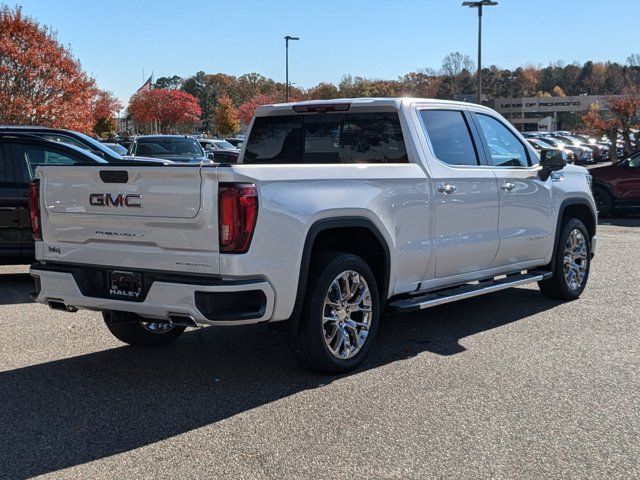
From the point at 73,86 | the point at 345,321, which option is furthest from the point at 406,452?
the point at 73,86

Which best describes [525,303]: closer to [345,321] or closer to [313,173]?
[345,321]

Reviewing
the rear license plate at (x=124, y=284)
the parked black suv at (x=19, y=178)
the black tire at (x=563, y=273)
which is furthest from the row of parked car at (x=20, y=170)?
the black tire at (x=563, y=273)

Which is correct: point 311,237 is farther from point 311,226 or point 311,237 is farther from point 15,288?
A: point 15,288

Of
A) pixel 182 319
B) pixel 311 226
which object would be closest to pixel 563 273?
pixel 311 226

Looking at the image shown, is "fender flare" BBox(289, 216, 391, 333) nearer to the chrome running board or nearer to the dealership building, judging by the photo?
the chrome running board

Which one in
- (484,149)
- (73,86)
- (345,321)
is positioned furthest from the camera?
(73,86)

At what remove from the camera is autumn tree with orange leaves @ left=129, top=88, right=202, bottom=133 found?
240 ft

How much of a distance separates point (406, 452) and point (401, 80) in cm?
11022

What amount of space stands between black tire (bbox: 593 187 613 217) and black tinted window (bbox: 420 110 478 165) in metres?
11.5

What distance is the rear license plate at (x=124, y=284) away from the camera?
4.91 meters

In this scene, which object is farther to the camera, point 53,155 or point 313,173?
point 53,155

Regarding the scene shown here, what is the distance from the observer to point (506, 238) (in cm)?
688

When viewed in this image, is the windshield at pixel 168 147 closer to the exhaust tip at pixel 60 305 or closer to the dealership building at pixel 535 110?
the exhaust tip at pixel 60 305

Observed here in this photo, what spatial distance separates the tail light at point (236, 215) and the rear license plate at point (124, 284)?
715 millimetres
